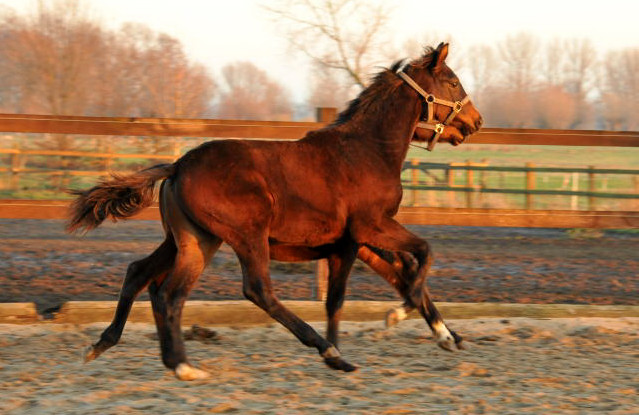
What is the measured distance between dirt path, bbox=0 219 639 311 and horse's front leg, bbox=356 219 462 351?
72.6 inches

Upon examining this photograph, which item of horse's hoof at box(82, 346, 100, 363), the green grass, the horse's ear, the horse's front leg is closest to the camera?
horse's hoof at box(82, 346, 100, 363)

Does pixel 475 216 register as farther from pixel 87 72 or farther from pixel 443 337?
pixel 87 72

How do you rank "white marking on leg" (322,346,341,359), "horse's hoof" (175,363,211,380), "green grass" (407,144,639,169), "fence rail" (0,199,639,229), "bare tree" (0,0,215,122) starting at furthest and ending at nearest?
"green grass" (407,144,639,169), "bare tree" (0,0,215,122), "fence rail" (0,199,639,229), "white marking on leg" (322,346,341,359), "horse's hoof" (175,363,211,380)

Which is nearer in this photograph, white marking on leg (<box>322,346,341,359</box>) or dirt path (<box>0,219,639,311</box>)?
white marking on leg (<box>322,346,341,359</box>)

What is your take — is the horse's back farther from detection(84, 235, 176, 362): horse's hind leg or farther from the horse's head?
the horse's head

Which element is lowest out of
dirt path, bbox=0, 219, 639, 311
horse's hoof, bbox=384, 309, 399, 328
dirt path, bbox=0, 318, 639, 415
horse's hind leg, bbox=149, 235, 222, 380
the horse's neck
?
dirt path, bbox=0, 219, 639, 311

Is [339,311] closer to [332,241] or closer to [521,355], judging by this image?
[332,241]

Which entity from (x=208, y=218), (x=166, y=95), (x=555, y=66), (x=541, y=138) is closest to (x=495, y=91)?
(x=555, y=66)

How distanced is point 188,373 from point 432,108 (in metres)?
2.07

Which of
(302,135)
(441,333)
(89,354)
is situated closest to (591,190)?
(302,135)

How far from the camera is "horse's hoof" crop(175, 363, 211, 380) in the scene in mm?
3926

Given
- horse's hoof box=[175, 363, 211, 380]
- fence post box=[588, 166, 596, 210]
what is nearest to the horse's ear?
horse's hoof box=[175, 363, 211, 380]

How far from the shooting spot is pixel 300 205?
434 centimetres

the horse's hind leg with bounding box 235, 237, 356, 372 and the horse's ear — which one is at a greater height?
the horse's ear
